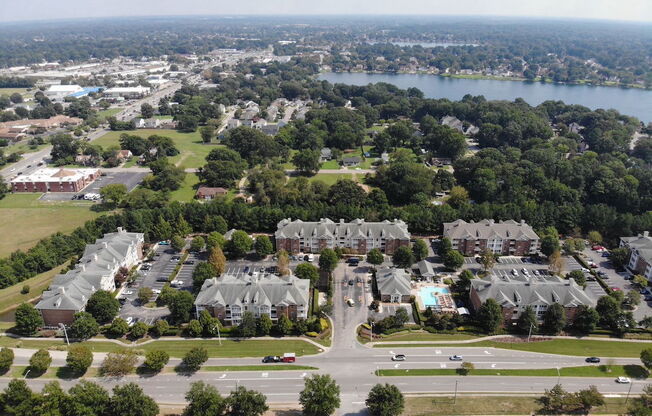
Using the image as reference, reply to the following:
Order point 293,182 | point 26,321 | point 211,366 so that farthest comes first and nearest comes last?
point 293,182 → point 26,321 → point 211,366

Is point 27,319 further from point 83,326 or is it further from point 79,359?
point 79,359

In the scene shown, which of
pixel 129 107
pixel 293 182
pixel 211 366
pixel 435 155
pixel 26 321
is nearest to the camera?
pixel 211 366

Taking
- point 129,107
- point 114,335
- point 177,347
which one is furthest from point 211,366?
point 129,107

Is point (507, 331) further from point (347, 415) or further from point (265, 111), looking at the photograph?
point (265, 111)

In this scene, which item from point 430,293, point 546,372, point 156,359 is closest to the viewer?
point 156,359

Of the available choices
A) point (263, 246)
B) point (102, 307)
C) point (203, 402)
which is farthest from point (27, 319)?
point (263, 246)

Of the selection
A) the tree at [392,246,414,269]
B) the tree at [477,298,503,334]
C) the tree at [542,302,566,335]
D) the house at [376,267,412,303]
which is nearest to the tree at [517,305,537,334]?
the tree at [542,302,566,335]

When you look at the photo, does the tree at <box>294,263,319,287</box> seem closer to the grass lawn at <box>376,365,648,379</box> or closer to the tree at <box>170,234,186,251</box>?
the grass lawn at <box>376,365,648,379</box>
